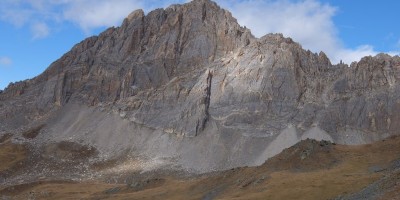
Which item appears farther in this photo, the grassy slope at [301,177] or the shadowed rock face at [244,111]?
the shadowed rock face at [244,111]

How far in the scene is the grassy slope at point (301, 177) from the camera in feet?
207

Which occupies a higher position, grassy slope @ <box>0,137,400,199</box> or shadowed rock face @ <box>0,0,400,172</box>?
shadowed rock face @ <box>0,0,400,172</box>

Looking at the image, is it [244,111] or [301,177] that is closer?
[301,177]

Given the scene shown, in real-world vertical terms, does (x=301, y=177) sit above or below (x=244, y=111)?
below

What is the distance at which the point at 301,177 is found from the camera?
239 ft

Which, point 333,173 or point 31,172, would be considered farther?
point 31,172

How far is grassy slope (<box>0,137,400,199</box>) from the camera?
63000 mm

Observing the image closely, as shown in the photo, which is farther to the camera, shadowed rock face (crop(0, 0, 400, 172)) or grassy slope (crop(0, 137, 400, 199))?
shadowed rock face (crop(0, 0, 400, 172))

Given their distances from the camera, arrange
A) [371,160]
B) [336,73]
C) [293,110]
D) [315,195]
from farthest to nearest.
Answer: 1. [336,73]
2. [293,110]
3. [371,160]
4. [315,195]

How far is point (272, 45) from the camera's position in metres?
188

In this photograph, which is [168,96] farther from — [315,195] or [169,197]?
[315,195]

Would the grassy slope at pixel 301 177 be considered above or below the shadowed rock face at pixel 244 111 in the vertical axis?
below

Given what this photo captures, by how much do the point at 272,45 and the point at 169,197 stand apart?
109525 mm

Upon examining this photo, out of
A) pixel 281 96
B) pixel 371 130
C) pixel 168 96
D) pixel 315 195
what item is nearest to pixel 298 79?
pixel 281 96
